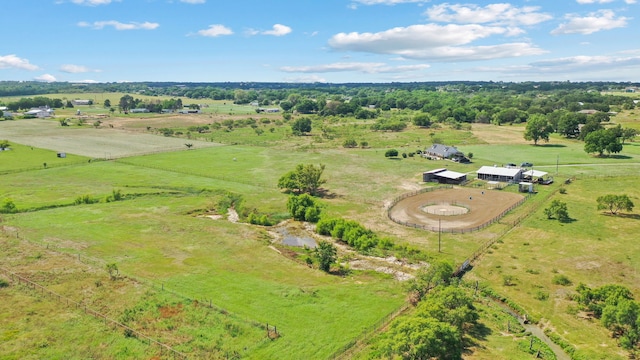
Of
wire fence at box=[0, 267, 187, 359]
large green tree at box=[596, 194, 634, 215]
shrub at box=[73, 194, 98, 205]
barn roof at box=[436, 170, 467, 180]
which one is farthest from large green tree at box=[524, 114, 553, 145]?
wire fence at box=[0, 267, 187, 359]

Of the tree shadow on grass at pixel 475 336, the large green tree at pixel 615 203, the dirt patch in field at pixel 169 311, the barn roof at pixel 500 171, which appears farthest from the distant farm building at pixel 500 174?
the dirt patch in field at pixel 169 311

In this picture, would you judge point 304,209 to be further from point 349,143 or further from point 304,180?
point 349,143

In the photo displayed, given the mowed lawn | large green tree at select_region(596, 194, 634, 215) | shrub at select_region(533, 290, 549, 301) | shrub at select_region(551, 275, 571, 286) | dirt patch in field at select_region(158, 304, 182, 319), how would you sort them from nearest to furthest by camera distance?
1. the mowed lawn
2. dirt patch in field at select_region(158, 304, 182, 319)
3. shrub at select_region(533, 290, 549, 301)
4. shrub at select_region(551, 275, 571, 286)
5. large green tree at select_region(596, 194, 634, 215)

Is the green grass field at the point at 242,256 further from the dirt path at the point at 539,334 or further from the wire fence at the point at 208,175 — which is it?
the dirt path at the point at 539,334

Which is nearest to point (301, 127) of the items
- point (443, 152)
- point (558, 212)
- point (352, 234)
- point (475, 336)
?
point (443, 152)

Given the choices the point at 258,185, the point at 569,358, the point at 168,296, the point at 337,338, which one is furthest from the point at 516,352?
the point at 258,185

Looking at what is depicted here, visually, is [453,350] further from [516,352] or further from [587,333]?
[587,333]

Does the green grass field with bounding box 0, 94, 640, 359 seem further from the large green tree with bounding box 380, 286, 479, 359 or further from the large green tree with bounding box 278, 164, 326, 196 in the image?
the large green tree with bounding box 380, 286, 479, 359
